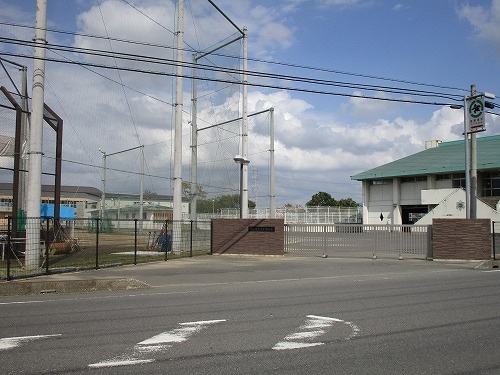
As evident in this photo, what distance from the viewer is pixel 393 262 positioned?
70.8 ft

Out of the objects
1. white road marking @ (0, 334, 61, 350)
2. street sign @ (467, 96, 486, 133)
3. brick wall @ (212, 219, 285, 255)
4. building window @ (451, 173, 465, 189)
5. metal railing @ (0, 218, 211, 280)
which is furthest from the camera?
building window @ (451, 173, 465, 189)

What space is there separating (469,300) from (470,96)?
50.3ft

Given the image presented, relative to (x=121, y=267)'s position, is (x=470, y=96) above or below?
above

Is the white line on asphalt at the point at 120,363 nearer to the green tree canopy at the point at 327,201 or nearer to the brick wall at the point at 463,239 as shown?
the brick wall at the point at 463,239

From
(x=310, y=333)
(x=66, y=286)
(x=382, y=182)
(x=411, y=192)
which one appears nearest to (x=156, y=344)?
(x=310, y=333)

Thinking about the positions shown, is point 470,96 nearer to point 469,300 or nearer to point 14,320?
point 469,300

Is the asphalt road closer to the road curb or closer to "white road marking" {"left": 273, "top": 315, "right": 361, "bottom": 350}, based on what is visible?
"white road marking" {"left": 273, "top": 315, "right": 361, "bottom": 350}

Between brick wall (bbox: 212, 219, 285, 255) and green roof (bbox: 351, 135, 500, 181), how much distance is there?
115 ft

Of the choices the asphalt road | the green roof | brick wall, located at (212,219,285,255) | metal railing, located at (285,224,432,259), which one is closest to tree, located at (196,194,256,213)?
brick wall, located at (212,219,285,255)

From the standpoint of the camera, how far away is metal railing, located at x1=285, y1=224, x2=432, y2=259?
2283cm

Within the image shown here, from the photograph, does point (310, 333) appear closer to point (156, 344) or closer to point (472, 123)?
point (156, 344)

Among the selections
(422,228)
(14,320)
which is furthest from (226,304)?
(422,228)

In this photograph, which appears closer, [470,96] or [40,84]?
[40,84]

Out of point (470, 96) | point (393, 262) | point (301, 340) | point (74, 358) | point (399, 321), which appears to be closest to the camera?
point (74, 358)
